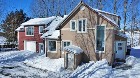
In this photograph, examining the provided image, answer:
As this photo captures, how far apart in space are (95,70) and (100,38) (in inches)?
189

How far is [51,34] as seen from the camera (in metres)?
29.0

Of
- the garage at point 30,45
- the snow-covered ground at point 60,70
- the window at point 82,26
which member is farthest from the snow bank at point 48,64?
the garage at point 30,45

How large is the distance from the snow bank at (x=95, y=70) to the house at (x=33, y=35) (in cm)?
1474

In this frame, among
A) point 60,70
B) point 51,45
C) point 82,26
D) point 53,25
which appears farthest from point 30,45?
point 60,70

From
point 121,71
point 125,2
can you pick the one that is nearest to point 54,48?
point 121,71

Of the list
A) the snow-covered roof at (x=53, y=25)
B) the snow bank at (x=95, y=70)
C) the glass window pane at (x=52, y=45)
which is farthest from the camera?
the snow-covered roof at (x=53, y=25)

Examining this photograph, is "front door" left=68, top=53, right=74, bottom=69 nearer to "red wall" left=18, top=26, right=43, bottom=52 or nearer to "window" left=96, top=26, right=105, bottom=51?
"window" left=96, top=26, right=105, bottom=51

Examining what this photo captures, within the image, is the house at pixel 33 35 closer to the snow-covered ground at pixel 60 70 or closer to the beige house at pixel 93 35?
the snow-covered ground at pixel 60 70

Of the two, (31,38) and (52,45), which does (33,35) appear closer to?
(31,38)

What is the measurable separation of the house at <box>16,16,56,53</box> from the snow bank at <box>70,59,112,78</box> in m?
14.7

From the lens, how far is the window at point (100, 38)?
22703mm

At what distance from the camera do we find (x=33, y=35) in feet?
118

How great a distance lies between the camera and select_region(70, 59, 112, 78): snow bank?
18234 millimetres

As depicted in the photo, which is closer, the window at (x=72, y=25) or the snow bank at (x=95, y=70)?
the snow bank at (x=95, y=70)
